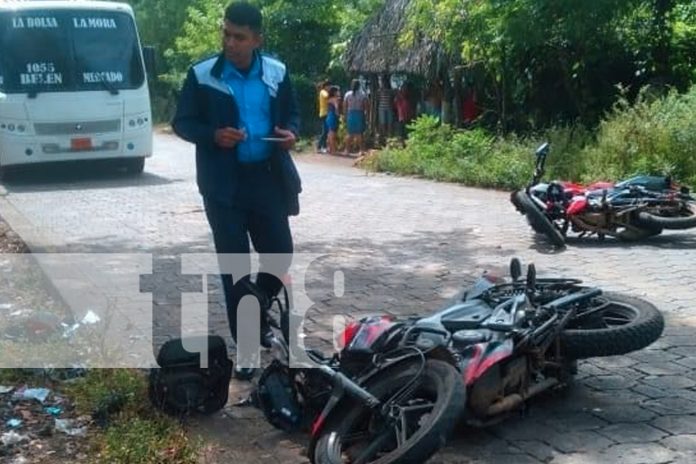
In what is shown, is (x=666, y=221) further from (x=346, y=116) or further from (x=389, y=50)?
(x=346, y=116)

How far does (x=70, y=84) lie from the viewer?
15117mm

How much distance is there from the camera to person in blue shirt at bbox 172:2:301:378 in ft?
15.9

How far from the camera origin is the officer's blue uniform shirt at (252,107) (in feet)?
16.1

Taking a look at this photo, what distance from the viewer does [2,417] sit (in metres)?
4.61

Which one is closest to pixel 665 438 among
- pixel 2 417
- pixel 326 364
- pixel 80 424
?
pixel 326 364

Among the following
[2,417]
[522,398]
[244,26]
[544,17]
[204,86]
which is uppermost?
[544,17]

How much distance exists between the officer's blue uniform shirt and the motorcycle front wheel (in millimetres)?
1589

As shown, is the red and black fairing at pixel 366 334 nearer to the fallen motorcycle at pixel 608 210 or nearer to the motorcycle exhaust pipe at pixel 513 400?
the motorcycle exhaust pipe at pixel 513 400

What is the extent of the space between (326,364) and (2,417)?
1674mm

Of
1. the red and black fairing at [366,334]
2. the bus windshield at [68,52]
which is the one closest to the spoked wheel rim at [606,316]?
the red and black fairing at [366,334]

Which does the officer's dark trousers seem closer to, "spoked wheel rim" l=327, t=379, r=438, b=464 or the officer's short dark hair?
the officer's short dark hair

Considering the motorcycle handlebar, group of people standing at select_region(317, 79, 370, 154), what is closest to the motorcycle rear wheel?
the motorcycle handlebar

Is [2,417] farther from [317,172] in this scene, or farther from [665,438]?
[317,172]

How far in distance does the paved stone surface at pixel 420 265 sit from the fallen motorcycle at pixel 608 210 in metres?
0.18
